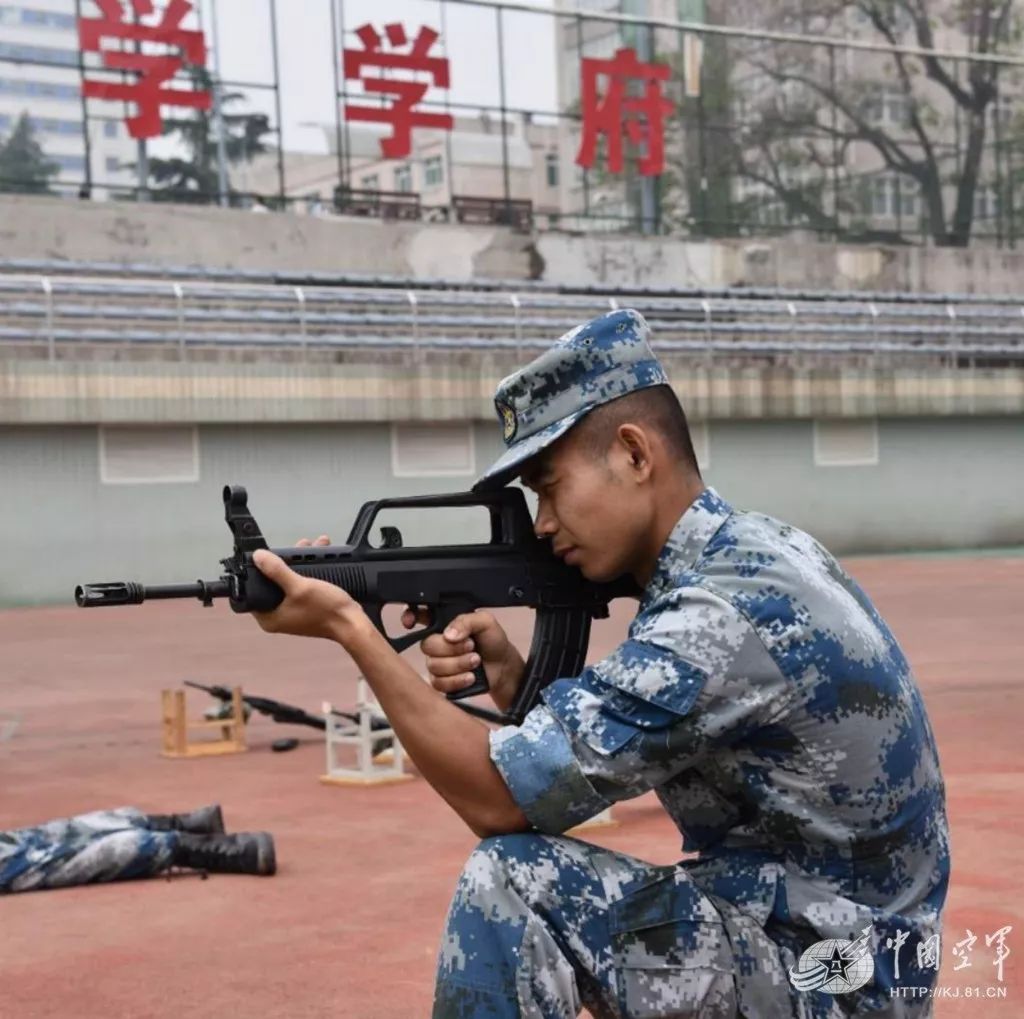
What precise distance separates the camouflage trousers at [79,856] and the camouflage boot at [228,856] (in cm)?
5

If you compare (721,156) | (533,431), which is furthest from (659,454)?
(721,156)

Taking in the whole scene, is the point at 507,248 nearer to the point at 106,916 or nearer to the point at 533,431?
the point at 106,916

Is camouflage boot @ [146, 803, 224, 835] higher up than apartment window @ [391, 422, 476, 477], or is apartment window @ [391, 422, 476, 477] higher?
apartment window @ [391, 422, 476, 477]

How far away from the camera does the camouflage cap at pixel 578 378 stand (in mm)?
2949

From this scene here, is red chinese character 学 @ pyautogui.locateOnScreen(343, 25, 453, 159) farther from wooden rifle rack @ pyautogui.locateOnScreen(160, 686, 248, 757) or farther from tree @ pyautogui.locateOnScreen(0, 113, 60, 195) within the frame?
wooden rifle rack @ pyautogui.locateOnScreen(160, 686, 248, 757)

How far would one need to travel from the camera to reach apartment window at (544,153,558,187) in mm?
31250

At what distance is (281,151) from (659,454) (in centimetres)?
2602

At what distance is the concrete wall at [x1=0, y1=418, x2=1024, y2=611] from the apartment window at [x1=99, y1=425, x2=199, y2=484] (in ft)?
0.35

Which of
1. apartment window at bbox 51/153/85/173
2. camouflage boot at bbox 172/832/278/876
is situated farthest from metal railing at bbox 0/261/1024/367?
camouflage boot at bbox 172/832/278/876

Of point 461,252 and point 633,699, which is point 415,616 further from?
point 461,252

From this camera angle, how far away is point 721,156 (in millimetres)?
33312

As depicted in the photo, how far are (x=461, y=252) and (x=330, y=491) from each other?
6.99 meters

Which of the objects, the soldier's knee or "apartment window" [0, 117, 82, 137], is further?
"apartment window" [0, 117, 82, 137]

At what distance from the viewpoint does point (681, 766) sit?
280 centimetres
